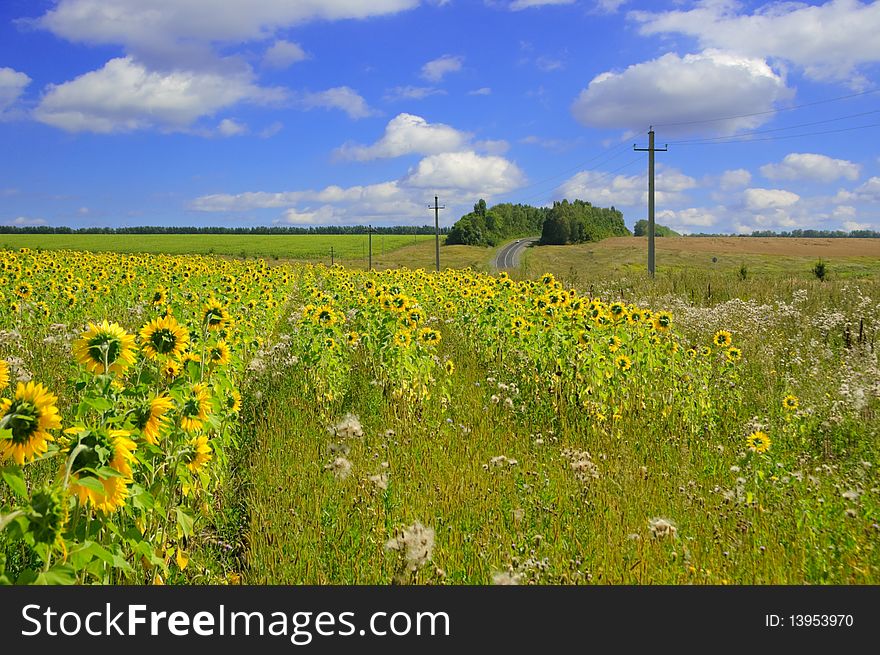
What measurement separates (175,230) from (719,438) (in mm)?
133068

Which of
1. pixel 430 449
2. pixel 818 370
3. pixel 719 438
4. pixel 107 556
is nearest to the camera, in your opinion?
pixel 107 556

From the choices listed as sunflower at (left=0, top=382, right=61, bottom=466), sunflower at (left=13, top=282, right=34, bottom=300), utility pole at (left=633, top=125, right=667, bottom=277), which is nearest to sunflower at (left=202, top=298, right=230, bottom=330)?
sunflower at (left=0, top=382, right=61, bottom=466)

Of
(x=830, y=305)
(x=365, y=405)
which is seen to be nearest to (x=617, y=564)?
(x=365, y=405)

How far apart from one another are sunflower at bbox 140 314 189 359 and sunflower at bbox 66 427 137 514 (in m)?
1.29

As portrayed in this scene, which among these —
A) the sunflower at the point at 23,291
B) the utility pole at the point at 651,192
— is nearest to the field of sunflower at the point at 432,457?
the sunflower at the point at 23,291

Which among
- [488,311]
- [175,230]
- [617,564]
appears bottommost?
[617,564]

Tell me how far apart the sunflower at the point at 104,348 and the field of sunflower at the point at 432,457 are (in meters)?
0.01

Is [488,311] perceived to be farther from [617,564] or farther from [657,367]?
[617,564]

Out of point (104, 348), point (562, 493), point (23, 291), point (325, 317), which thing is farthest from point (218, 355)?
point (23, 291)

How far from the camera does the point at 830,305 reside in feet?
47.6

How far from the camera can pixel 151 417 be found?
2818mm

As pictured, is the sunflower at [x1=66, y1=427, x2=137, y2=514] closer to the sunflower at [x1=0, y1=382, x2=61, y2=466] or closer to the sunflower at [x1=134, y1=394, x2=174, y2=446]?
the sunflower at [x1=0, y1=382, x2=61, y2=466]

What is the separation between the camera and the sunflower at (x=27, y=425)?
2.16 metres

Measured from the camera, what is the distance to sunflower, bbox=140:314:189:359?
12.1 feet
